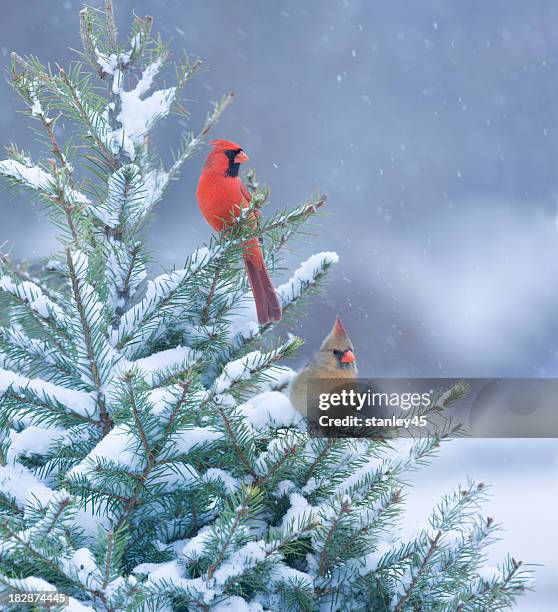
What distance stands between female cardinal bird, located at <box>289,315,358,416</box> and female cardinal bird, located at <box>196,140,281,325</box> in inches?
4.9

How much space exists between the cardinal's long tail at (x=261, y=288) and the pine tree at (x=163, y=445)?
4 cm

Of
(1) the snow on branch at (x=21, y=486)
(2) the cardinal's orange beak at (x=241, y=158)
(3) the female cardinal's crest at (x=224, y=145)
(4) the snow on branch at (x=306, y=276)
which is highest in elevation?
(3) the female cardinal's crest at (x=224, y=145)

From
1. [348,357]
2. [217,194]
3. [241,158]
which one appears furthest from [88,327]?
[241,158]

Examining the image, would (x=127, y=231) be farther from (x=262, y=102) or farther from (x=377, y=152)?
(x=377, y=152)

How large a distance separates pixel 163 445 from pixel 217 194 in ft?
2.48

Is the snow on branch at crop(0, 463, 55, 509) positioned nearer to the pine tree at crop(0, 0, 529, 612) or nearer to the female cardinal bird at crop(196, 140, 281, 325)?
the pine tree at crop(0, 0, 529, 612)

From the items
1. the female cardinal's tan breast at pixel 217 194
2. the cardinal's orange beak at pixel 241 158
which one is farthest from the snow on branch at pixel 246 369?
the cardinal's orange beak at pixel 241 158

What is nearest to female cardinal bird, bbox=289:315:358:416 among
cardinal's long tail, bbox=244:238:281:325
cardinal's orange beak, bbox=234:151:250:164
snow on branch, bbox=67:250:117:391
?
cardinal's long tail, bbox=244:238:281:325

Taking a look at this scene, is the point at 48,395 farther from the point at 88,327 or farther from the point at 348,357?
the point at 348,357

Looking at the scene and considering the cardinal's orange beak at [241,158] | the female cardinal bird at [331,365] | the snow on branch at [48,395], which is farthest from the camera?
the cardinal's orange beak at [241,158]

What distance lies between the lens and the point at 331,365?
55.7 inches

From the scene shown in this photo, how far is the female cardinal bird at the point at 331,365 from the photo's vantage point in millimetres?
1393

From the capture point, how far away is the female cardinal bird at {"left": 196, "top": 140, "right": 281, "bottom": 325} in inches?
57.5

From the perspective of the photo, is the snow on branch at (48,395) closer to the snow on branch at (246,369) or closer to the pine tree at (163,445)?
the pine tree at (163,445)
